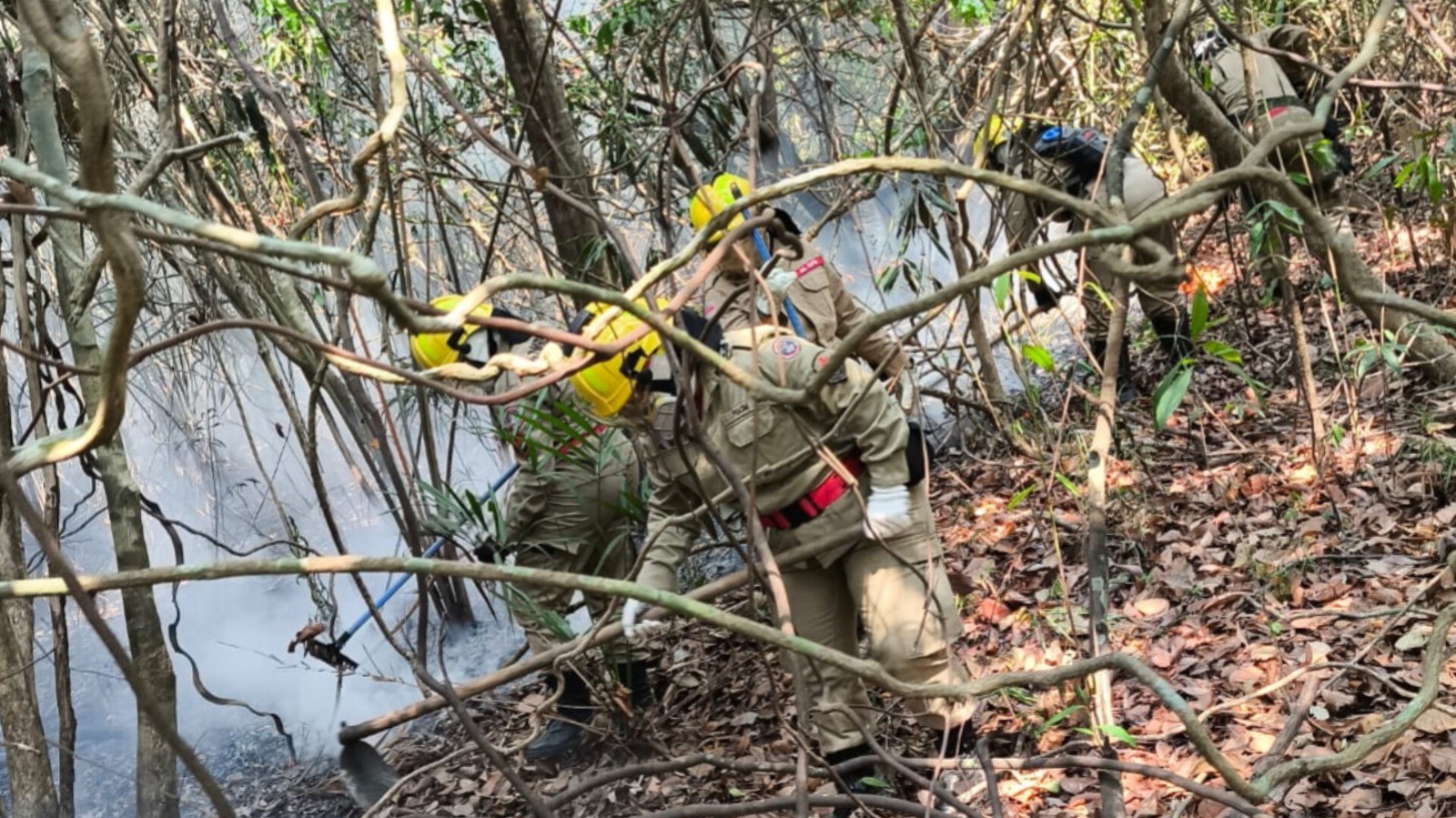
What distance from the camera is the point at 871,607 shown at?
3.39 meters

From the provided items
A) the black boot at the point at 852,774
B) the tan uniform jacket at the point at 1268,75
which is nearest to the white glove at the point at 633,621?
the black boot at the point at 852,774

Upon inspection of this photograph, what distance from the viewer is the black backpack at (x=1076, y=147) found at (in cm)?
486

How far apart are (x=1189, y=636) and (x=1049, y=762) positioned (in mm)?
1297

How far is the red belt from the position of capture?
3.36 meters

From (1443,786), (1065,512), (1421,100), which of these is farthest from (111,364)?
(1421,100)

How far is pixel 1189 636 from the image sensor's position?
11.3 feet

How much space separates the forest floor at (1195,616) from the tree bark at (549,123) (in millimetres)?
1611

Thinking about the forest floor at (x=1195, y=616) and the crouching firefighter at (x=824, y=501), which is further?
the crouching firefighter at (x=824, y=501)

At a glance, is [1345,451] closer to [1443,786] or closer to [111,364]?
[1443,786]

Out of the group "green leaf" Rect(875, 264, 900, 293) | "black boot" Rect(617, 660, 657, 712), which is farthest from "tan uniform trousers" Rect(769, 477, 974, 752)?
"green leaf" Rect(875, 264, 900, 293)

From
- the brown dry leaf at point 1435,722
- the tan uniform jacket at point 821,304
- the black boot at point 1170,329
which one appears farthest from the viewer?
the black boot at point 1170,329

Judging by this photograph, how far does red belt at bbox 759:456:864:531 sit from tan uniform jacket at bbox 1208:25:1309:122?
313cm

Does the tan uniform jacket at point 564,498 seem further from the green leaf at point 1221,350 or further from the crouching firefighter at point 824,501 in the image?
the green leaf at point 1221,350

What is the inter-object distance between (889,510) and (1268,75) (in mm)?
3579
